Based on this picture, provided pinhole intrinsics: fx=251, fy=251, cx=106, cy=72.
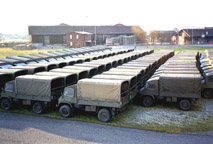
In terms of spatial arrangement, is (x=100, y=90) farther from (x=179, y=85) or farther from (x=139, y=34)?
(x=139, y=34)

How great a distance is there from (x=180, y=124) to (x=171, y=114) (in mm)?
1866

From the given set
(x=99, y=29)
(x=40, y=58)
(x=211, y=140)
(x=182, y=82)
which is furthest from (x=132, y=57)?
(x=99, y=29)

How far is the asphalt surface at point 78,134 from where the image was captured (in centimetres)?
1263

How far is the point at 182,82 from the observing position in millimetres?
17297

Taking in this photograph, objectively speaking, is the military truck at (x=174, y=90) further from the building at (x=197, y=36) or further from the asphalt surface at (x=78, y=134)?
the building at (x=197, y=36)

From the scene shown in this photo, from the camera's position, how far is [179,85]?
17328 mm

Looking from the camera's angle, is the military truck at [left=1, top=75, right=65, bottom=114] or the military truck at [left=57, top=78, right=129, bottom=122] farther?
the military truck at [left=1, top=75, right=65, bottom=114]

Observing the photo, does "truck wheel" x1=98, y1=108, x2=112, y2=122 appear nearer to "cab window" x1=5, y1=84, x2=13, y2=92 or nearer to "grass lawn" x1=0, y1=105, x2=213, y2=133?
"grass lawn" x1=0, y1=105, x2=213, y2=133

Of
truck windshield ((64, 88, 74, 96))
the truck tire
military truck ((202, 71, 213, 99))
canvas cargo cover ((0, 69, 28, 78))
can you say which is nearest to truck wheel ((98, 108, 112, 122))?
the truck tire

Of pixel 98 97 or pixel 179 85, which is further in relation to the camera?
pixel 179 85

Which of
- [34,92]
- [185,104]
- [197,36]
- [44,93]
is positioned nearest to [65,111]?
[44,93]

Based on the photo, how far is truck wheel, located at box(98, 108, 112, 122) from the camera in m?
15.0

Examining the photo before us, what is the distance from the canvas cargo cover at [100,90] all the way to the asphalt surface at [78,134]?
1626mm

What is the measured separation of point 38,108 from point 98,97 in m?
4.47
